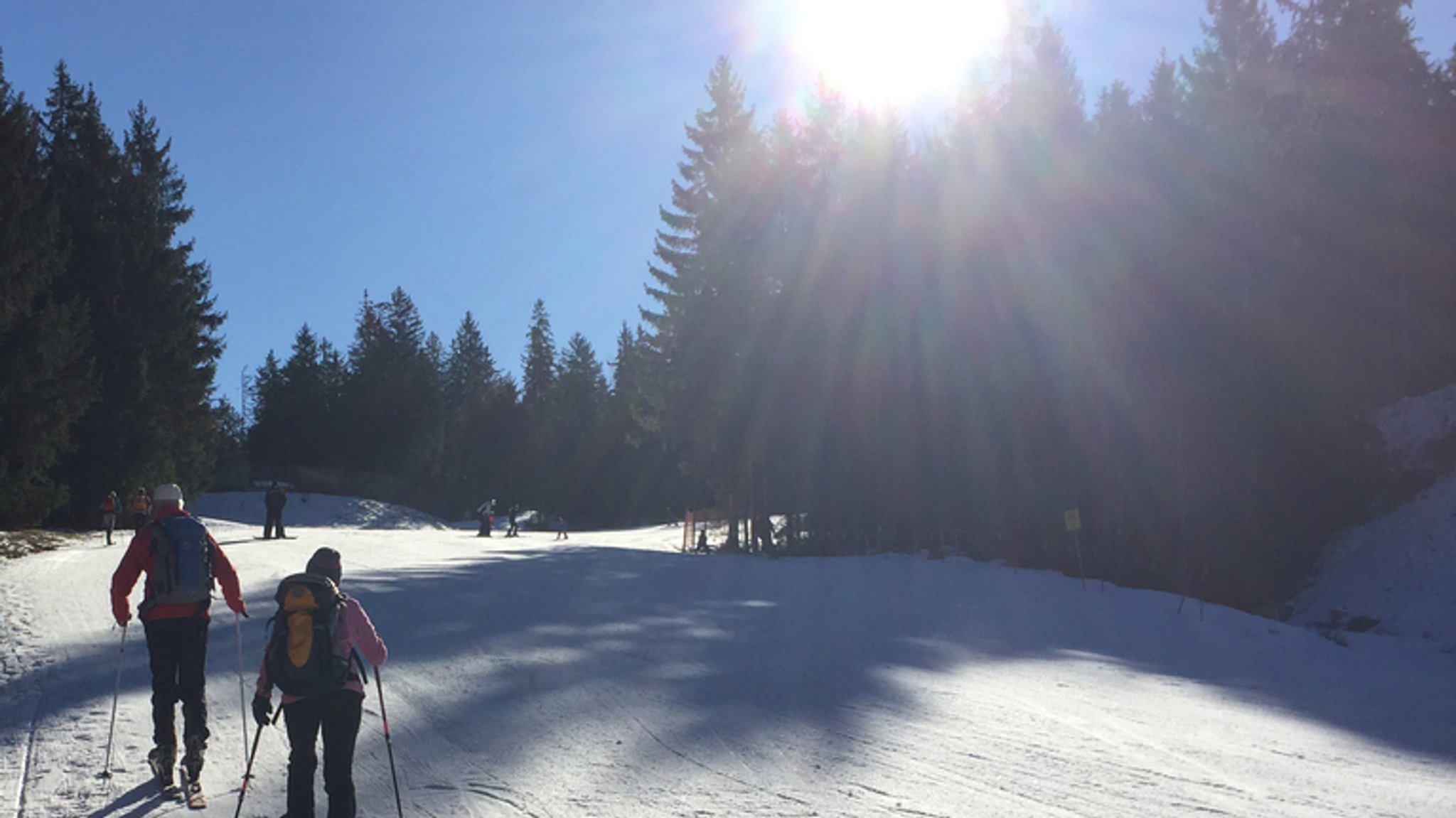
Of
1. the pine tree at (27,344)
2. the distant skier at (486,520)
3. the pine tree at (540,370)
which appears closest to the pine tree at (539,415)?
the pine tree at (540,370)

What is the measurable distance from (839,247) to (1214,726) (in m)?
23.8

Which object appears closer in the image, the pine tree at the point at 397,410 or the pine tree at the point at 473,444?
the pine tree at the point at 397,410

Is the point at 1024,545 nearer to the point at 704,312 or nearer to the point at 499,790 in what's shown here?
the point at 704,312

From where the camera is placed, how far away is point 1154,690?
1118 centimetres

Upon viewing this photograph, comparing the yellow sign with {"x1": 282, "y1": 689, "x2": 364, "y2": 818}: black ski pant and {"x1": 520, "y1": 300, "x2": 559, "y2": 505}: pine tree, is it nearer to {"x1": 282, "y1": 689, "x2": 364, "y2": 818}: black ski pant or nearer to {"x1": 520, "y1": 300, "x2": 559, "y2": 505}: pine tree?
{"x1": 282, "y1": 689, "x2": 364, "y2": 818}: black ski pant

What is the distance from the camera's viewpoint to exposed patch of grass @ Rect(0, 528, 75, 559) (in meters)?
20.8

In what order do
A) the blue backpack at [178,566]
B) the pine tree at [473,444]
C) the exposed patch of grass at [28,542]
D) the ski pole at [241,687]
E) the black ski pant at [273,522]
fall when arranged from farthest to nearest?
the pine tree at [473,444] → the black ski pant at [273,522] → the exposed patch of grass at [28,542] → the ski pole at [241,687] → the blue backpack at [178,566]

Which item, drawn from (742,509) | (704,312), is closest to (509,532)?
(742,509)

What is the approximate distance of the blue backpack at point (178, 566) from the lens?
6539 mm

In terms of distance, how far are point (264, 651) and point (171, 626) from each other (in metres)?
Result: 0.76

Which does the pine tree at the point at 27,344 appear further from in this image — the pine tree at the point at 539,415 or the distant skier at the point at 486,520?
the pine tree at the point at 539,415

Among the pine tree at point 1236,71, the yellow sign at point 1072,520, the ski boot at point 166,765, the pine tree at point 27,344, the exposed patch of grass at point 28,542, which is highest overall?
the pine tree at point 1236,71

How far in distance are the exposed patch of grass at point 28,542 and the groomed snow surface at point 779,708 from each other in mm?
3645

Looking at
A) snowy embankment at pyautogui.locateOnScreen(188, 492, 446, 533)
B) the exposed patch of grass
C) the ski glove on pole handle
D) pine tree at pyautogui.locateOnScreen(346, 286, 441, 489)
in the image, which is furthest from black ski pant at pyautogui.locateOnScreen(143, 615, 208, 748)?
pine tree at pyautogui.locateOnScreen(346, 286, 441, 489)
